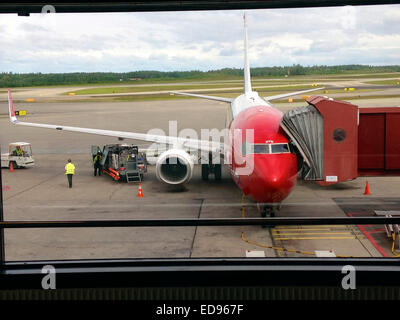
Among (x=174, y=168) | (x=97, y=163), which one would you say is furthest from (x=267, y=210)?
(x=97, y=163)

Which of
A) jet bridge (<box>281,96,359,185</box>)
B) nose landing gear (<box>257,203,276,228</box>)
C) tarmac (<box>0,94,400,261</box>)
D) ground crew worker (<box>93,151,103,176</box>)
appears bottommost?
tarmac (<box>0,94,400,261</box>)

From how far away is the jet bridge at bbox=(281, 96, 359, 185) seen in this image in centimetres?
740

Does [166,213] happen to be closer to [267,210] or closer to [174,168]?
[267,210]

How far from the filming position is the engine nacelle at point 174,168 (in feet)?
53.9

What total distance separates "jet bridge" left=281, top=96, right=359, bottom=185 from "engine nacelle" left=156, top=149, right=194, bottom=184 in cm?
720

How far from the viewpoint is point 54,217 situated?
13.4 metres

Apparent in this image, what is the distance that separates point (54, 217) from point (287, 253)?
747 centimetres

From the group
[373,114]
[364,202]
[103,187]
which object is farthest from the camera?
[103,187]

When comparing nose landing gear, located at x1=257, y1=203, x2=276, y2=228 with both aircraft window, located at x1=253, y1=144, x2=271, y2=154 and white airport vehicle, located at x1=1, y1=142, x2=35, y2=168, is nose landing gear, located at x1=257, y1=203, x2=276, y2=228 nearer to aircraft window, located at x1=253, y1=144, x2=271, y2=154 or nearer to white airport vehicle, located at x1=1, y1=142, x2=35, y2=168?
aircraft window, located at x1=253, y1=144, x2=271, y2=154

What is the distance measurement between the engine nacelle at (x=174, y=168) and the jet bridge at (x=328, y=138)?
7198 mm

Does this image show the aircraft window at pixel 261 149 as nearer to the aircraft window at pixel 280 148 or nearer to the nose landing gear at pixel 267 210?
the aircraft window at pixel 280 148

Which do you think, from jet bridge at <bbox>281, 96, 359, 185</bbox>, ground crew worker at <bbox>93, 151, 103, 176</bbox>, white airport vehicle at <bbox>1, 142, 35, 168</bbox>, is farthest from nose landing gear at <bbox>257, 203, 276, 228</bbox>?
white airport vehicle at <bbox>1, 142, 35, 168</bbox>
